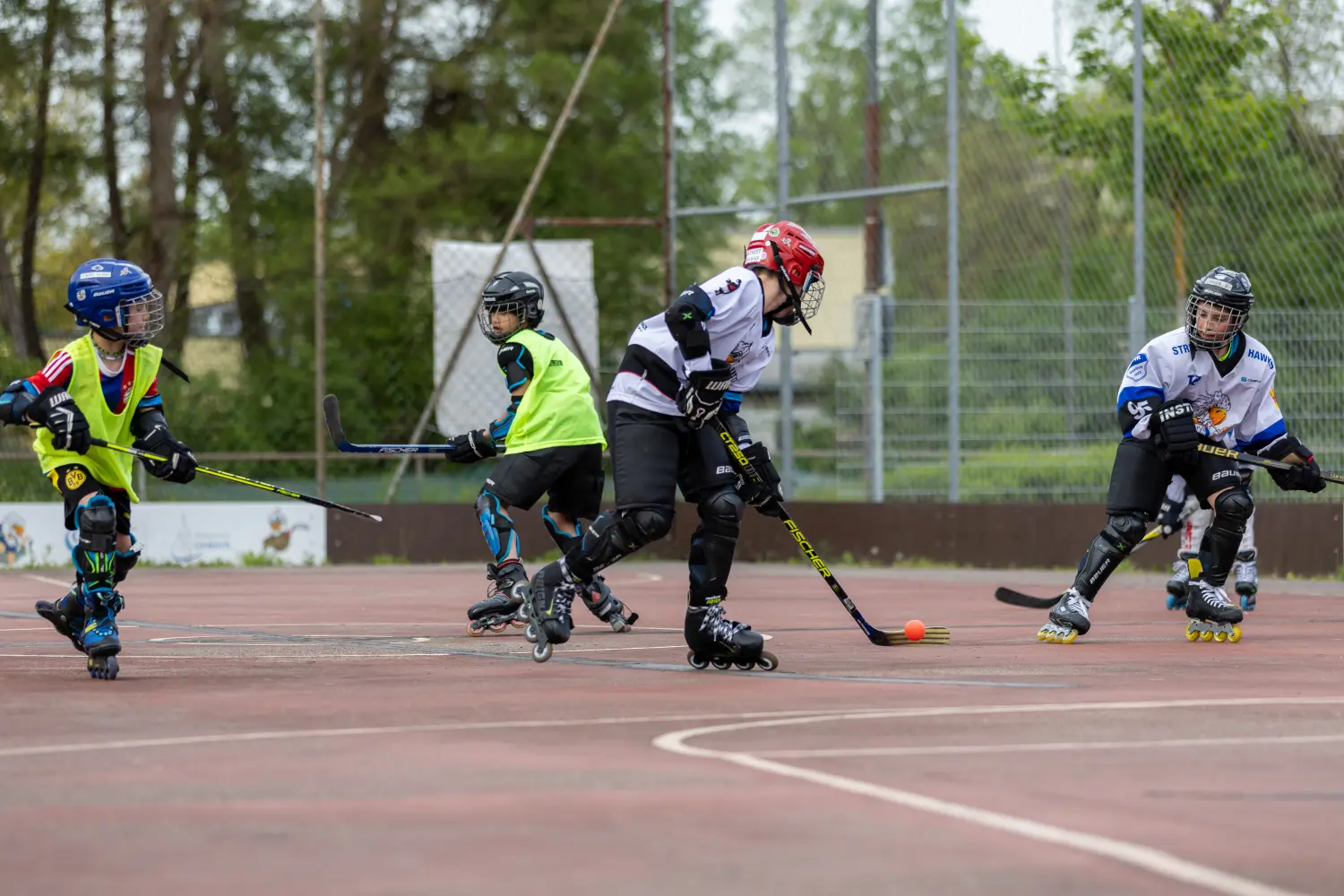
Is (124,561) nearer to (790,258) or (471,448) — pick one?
(471,448)

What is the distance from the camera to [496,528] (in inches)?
421

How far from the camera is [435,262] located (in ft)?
63.2

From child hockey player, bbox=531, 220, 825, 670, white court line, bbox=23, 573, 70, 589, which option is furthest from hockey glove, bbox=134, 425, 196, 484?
white court line, bbox=23, 573, 70, 589

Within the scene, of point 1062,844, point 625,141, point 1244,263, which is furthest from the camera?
point 625,141

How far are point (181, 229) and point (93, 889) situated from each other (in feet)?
85.6

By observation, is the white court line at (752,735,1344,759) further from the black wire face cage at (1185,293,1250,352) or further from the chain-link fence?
the chain-link fence

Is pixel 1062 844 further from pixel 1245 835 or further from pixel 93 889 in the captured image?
pixel 93 889

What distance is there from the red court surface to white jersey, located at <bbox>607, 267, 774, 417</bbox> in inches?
44.4

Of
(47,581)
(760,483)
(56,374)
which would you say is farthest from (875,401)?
(56,374)

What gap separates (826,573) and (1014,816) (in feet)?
13.0

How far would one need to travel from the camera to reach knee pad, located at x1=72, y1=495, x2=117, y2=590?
27.2 ft

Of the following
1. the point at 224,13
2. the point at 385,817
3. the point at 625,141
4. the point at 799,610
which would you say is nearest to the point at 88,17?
the point at 224,13

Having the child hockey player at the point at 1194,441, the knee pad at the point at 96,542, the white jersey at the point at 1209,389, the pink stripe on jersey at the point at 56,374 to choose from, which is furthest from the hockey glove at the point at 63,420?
the white jersey at the point at 1209,389

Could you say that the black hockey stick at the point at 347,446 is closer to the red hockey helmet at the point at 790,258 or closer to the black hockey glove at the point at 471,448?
the black hockey glove at the point at 471,448
